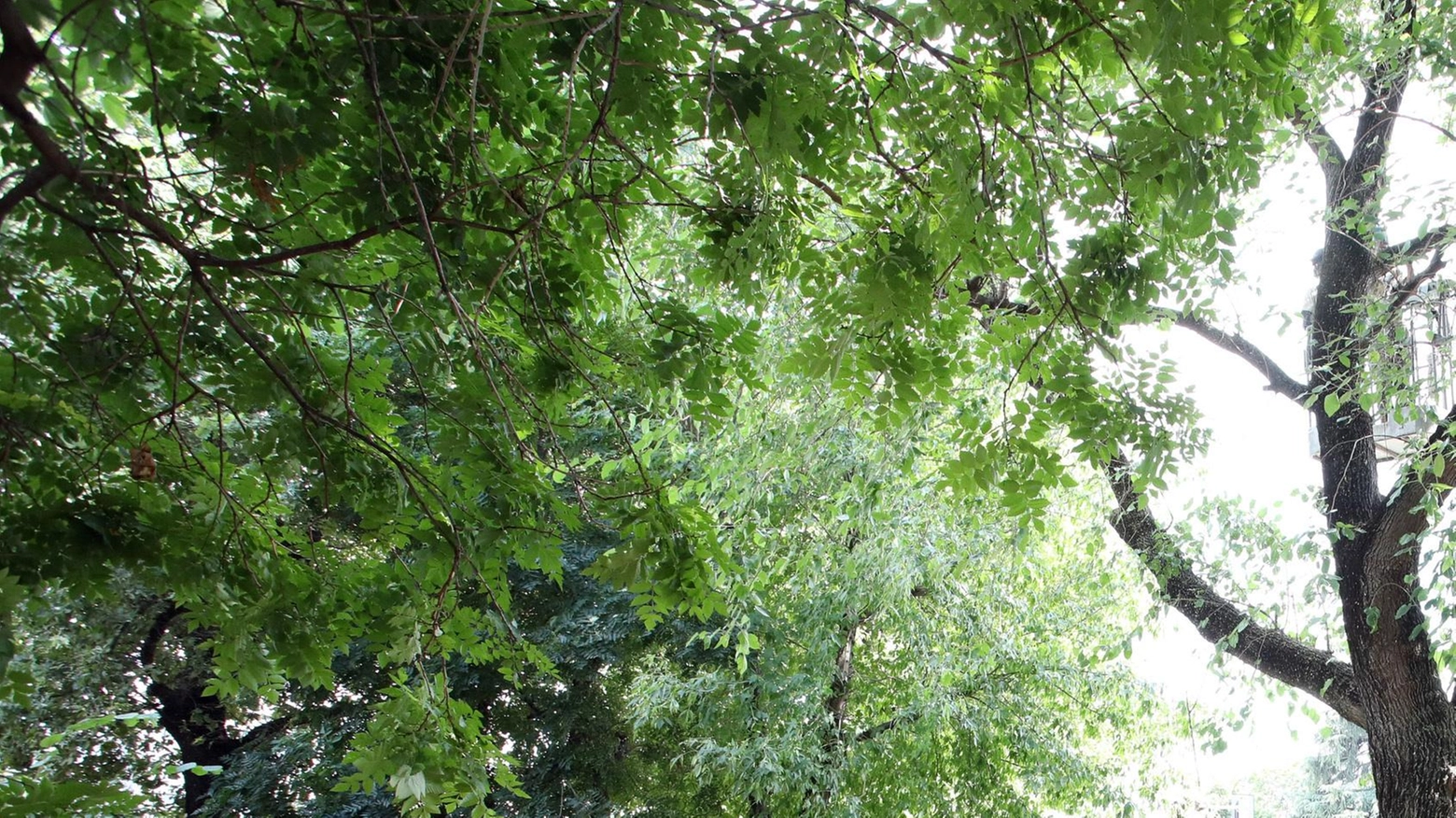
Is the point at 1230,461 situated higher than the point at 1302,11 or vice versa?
the point at 1230,461

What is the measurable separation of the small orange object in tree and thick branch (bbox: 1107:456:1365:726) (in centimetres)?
334

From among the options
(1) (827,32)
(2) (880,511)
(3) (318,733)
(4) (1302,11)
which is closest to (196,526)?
(1) (827,32)

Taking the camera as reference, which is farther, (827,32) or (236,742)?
(236,742)

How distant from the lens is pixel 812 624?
5.46m

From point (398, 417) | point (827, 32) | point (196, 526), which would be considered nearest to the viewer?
point (827, 32)

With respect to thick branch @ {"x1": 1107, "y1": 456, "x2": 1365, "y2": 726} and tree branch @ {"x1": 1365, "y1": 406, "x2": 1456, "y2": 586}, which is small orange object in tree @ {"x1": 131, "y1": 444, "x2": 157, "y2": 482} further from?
tree branch @ {"x1": 1365, "y1": 406, "x2": 1456, "y2": 586}

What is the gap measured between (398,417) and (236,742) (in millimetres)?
5591

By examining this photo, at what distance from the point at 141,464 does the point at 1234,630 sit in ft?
12.7

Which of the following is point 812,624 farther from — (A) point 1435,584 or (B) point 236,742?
(B) point 236,742

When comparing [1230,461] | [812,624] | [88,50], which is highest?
[1230,461]

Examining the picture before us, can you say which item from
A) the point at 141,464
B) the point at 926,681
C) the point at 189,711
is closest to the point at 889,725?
the point at 926,681

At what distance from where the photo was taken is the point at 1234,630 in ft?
13.5

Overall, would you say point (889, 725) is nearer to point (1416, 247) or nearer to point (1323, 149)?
point (1416, 247)

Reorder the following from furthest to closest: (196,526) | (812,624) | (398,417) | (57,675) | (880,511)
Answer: (57,675)
(812,624)
(880,511)
(398,417)
(196,526)
